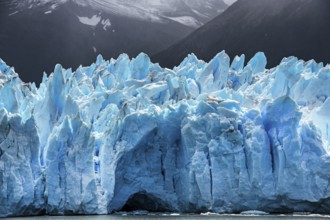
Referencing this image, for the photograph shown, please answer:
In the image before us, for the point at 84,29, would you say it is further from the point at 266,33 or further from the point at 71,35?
the point at 266,33

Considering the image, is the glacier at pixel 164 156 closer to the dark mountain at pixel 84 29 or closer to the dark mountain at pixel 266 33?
the dark mountain at pixel 266 33

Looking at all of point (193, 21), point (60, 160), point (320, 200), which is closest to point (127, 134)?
point (60, 160)

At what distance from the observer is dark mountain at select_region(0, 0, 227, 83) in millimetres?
48406

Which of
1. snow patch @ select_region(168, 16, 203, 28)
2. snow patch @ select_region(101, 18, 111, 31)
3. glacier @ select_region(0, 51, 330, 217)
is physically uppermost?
snow patch @ select_region(168, 16, 203, 28)

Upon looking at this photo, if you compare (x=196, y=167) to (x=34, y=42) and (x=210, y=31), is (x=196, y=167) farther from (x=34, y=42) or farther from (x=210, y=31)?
(x=34, y=42)

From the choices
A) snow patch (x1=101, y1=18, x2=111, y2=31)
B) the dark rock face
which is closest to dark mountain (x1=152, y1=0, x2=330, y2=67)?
the dark rock face

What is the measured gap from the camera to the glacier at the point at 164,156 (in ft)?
58.9

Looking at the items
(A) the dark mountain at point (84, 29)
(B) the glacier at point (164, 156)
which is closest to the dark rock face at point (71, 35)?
(A) the dark mountain at point (84, 29)

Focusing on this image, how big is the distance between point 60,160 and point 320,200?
290 inches

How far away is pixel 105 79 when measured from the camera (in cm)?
Result: 2528

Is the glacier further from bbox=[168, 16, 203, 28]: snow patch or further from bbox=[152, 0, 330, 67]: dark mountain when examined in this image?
bbox=[168, 16, 203, 28]: snow patch

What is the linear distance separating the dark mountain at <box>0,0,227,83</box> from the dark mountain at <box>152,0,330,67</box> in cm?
318

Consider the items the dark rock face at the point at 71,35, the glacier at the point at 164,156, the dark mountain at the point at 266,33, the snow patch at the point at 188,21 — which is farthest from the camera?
the snow patch at the point at 188,21

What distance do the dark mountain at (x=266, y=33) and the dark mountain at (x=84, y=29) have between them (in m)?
3.18
